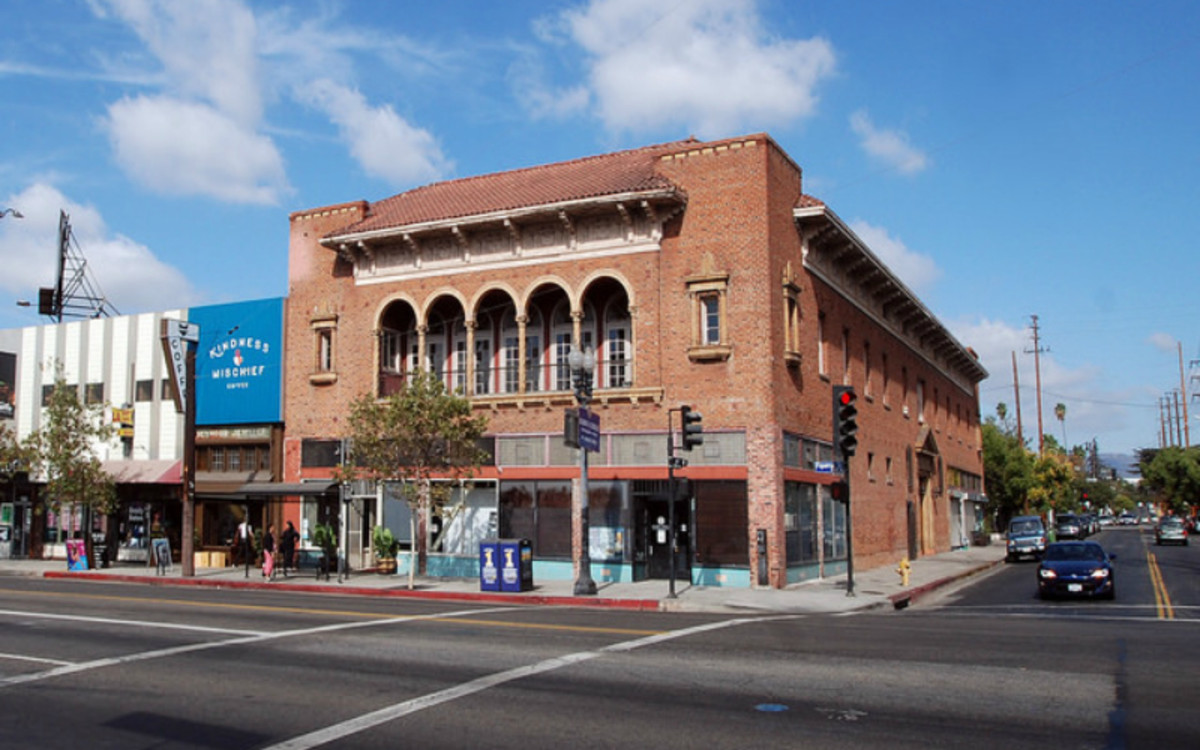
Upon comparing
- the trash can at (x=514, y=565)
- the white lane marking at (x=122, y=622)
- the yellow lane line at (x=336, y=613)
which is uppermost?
the trash can at (x=514, y=565)

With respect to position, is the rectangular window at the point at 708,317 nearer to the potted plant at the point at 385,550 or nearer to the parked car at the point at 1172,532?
the potted plant at the point at 385,550

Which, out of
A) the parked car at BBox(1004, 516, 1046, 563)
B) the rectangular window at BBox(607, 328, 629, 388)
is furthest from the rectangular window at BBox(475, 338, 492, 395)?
the parked car at BBox(1004, 516, 1046, 563)

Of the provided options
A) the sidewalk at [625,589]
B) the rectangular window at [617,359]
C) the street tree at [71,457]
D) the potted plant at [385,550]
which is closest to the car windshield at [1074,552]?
the sidewalk at [625,589]

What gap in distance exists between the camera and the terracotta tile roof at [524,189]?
1050 inches

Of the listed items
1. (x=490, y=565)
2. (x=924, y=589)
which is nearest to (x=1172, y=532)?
(x=924, y=589)

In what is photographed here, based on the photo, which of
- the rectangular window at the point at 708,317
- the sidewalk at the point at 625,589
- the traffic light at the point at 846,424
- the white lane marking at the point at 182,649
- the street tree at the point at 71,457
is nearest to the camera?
the white lane marking at the point at 182,649

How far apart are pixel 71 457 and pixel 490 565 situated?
53.6ft

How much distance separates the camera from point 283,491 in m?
26.9

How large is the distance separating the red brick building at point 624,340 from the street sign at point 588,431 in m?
1.88

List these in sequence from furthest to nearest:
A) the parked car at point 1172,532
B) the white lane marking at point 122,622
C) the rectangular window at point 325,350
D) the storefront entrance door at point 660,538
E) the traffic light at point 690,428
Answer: the parked car at point 1172,532 → the rectangular window at point 325,350 → the storefront entrance door at point 660,538 → the traffic light at point 690,428 → the white lane marking at point 122,622

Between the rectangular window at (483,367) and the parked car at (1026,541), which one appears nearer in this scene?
the rectangular window at (483,367)

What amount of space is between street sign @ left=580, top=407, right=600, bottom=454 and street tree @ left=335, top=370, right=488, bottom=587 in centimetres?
395

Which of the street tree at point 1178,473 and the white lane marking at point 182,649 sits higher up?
the street tree at point 1178,473

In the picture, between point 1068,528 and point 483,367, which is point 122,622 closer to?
point 483,367
